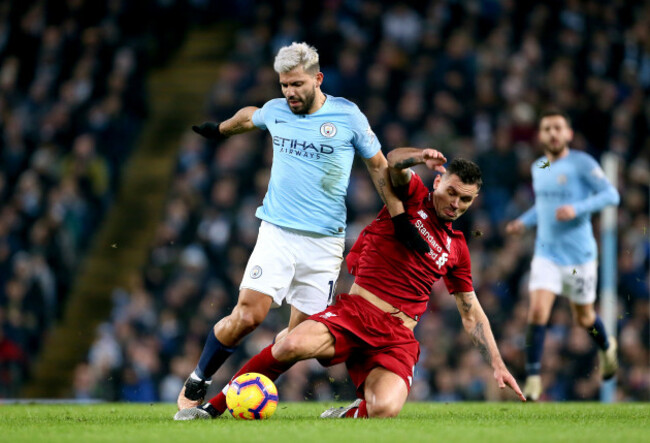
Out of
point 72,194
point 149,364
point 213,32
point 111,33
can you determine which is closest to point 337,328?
point 149,364

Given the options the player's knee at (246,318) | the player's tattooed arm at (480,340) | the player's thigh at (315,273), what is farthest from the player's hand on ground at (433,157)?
the player's knee at (246,318)

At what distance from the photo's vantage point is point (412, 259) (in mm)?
7176

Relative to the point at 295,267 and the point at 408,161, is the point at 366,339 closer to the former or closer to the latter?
the point at 295,267

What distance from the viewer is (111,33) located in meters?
17.7

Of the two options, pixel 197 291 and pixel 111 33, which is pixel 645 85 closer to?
pixel 197 291

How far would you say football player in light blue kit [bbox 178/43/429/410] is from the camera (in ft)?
23.1

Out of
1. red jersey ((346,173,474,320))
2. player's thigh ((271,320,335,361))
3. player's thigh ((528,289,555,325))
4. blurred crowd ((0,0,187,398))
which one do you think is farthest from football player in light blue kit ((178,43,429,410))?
blurred crowd ((0,0,187,398))

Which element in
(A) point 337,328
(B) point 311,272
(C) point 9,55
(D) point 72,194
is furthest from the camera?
(C) point 9,55

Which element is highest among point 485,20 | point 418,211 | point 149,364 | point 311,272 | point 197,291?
point 485,20

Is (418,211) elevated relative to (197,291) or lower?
elevated

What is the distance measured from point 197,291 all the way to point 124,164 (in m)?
4.20

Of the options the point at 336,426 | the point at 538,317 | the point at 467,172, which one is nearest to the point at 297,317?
the point at 336,426

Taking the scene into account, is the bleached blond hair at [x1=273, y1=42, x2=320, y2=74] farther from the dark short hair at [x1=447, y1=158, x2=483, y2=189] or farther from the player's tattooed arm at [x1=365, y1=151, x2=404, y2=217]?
the dark short hair at [x1=447, y1=158, x2=483, y2=189]

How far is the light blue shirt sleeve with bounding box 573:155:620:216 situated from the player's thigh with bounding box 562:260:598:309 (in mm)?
602
